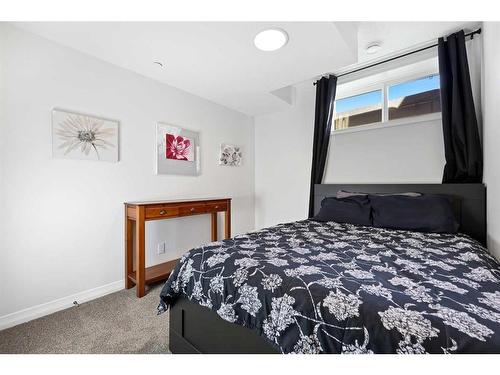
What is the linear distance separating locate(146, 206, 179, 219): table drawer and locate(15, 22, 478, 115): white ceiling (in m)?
1.38

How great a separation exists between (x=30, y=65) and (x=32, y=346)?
6.52 feet

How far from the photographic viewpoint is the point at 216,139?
327cm

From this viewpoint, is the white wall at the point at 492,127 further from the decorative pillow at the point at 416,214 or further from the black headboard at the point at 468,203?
the decorative pillow at the point at 416,214

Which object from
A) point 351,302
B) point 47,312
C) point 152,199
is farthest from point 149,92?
point 351,302

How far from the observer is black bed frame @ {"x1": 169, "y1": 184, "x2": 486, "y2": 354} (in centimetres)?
102

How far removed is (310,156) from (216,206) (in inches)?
59.3

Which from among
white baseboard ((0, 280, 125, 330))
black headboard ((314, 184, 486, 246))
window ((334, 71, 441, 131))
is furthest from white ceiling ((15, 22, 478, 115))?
white baseboard ((0, 280, 125, 330))

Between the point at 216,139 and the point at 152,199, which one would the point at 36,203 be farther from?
the point at 216,139

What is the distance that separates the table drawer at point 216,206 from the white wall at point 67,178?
435 mm

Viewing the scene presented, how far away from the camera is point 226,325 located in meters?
1.09

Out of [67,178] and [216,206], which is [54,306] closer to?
[67,178]

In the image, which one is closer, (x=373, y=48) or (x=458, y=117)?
(x=458, y=117)

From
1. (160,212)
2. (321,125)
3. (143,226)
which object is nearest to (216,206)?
(160,212)

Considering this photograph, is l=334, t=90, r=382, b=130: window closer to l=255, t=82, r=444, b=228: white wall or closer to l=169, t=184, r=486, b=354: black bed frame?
l=255, t=82, r=444, b=228: white wall
